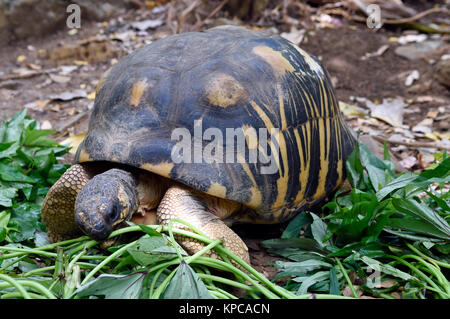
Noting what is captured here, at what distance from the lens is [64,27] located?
6328 millimetres

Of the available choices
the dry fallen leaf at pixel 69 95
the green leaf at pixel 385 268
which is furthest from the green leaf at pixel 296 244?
the dry fallen leaf at pixel 69 95

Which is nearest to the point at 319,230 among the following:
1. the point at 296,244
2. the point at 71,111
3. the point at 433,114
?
the point at 296,244

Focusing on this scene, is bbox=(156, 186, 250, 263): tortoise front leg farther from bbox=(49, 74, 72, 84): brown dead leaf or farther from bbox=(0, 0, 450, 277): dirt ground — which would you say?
bbox=(49, 74, 72, 84): brown dead leaf

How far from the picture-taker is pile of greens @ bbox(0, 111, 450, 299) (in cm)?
181

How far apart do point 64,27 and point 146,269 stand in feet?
17.9

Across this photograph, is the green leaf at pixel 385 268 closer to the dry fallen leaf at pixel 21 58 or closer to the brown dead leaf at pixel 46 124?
the brown dead leaf at pixel 46 124

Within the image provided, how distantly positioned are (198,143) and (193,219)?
0.38 m

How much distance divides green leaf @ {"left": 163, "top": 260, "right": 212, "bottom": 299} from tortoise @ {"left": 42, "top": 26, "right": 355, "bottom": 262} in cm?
25

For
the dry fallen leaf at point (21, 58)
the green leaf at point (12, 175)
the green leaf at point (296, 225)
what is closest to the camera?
the green leaf at point (296, 225)

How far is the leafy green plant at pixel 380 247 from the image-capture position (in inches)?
80.8

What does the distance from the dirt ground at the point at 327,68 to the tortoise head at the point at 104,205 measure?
7.26 ft

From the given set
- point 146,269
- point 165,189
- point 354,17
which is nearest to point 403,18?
point 354,17

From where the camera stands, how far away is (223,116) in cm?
225

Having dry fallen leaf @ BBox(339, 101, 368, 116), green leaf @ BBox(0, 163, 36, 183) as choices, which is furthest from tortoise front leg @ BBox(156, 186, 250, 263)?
dry fallen leaf @ BBox(339, 101, 368, 116)
